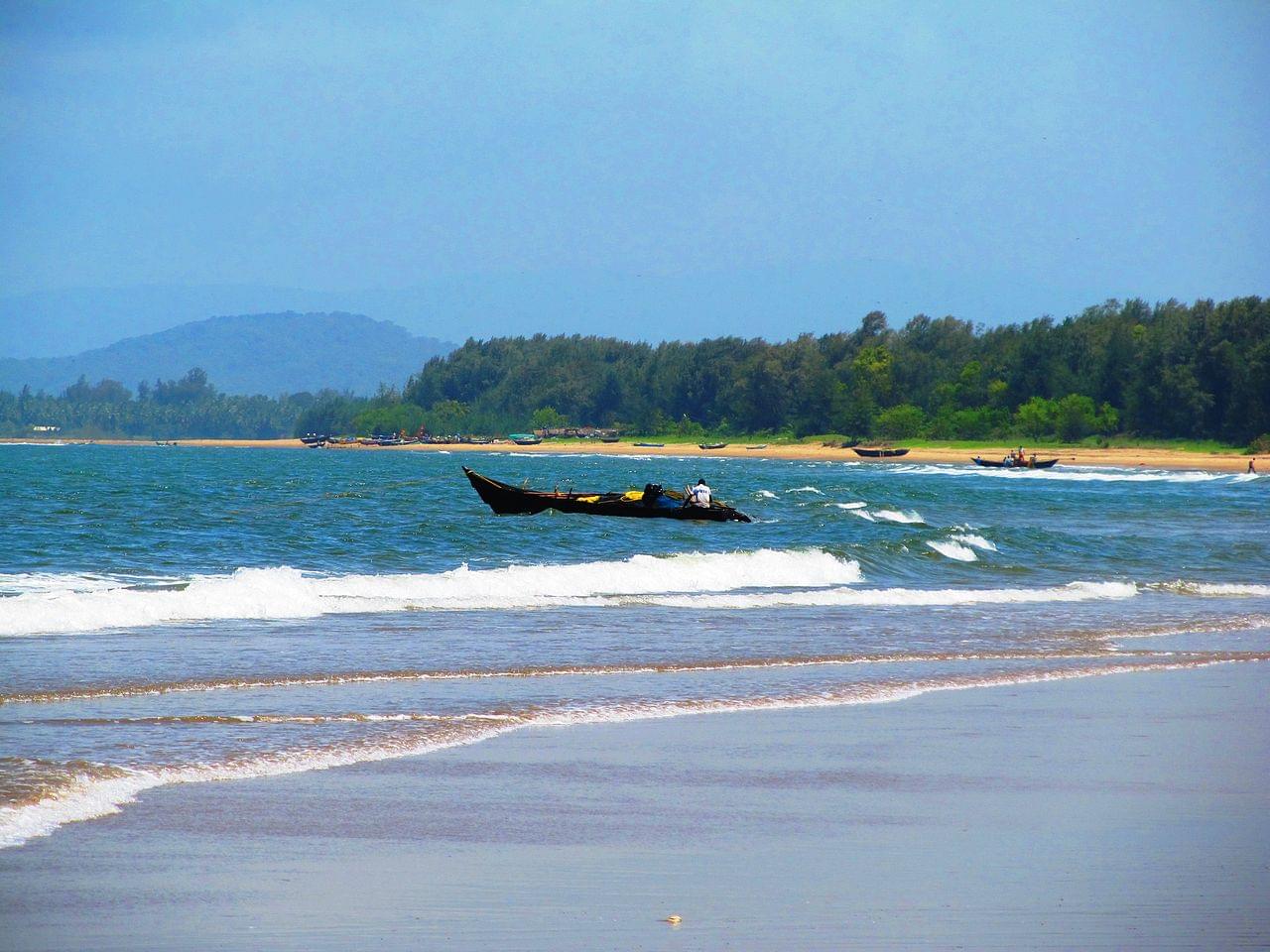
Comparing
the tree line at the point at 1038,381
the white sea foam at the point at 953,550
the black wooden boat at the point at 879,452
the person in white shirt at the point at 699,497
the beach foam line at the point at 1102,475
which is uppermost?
the tree line at the point at 1038,381

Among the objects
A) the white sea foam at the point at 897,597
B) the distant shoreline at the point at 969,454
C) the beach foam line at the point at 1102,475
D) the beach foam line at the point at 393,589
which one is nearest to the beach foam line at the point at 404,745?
the white sea foam at the point at 897,597

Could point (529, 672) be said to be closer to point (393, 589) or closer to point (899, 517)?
point (393, 589)

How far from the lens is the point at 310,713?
13102 mm

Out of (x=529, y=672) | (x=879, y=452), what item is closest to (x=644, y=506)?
(x=529, y=672)

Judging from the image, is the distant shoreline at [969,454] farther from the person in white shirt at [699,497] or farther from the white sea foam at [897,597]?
the white sea foam at [897,597]

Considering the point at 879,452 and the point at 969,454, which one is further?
the point at 969,454

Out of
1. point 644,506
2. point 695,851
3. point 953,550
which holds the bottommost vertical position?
point 953,550

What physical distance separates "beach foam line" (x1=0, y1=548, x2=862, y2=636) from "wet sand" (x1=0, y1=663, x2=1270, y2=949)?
8.97 meters

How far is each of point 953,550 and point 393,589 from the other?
52.0 ft

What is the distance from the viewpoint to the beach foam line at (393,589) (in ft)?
62.6

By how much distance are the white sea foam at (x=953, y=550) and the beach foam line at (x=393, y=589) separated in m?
3.55

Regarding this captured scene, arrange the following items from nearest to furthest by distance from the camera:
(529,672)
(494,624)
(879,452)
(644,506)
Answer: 1. (529,672)
2. (494,624)
3. (644,506)
4. (879,452)

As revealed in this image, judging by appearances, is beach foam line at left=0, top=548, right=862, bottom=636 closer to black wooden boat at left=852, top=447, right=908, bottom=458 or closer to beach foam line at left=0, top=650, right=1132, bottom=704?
beach foam line at left=0, top=650, right=1132, bottom=704

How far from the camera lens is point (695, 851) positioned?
8.85 m
